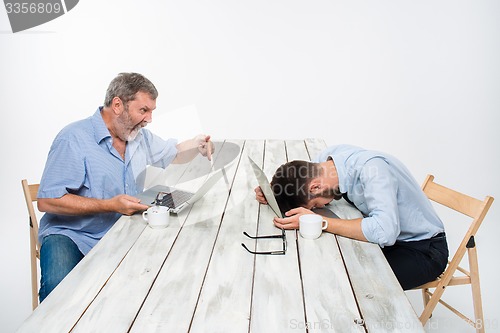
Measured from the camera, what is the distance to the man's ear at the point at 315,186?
2.08 metres

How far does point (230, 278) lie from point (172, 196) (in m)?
0.79

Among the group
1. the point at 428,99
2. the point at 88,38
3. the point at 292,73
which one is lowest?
the point at 428,99

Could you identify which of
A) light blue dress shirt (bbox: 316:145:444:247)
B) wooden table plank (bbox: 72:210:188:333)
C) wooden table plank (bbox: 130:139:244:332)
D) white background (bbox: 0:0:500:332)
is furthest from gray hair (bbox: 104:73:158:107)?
white background (bbox: 0:0:500:332)

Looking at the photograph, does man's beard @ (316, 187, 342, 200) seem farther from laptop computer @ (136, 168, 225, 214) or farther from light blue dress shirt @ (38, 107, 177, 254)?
light blue dress shirt @ (38, 107, 177, 254)

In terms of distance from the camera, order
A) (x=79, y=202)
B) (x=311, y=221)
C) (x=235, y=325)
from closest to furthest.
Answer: (x=235, y=325)
(x=311, y=221)
(x=79, y=202)

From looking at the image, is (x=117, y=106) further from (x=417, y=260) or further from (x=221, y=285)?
(x=417, y=260)

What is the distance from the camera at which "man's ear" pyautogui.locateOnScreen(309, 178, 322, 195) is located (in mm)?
2076

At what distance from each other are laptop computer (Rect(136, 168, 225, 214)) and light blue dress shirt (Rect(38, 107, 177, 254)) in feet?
0.59

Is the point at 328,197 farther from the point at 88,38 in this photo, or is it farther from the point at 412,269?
the point at 88,38

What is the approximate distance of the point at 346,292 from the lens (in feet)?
4.99

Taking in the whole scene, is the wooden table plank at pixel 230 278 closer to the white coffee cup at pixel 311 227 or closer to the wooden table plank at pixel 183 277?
the wooden table plank at pixel 183 277

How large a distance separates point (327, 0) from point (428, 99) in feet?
3.87

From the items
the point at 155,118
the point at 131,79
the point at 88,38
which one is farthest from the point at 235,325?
the point at 88,38

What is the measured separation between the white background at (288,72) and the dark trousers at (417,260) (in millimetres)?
2684
